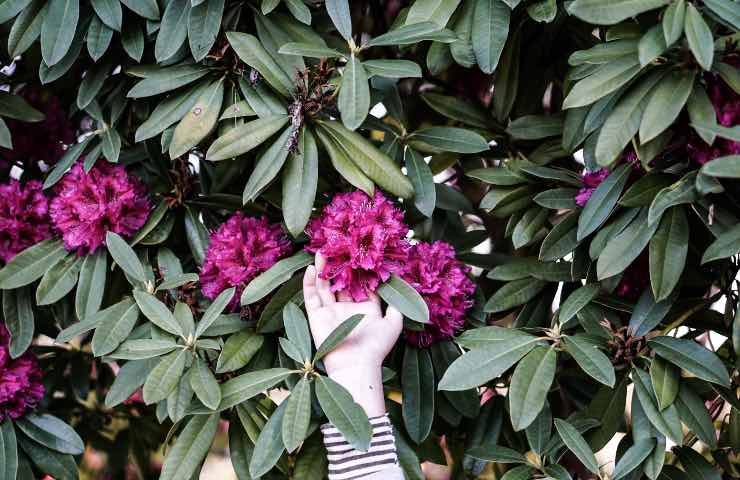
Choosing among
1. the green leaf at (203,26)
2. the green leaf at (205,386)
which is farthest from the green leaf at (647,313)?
the green leaf at (203,26)

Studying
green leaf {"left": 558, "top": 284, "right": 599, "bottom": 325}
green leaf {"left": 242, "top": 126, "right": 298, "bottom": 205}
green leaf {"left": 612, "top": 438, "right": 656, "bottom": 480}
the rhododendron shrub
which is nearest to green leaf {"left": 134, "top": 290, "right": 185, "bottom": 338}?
the rhododendron shrub

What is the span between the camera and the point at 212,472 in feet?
10.8

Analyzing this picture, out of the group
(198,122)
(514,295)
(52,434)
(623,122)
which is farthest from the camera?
(52,434)

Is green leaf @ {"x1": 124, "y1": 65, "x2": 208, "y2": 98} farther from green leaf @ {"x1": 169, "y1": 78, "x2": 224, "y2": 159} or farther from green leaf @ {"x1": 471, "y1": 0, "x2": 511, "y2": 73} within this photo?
green leaf @ {"x1": 471, "y1": 0, "x2": 511, "y2": 73}

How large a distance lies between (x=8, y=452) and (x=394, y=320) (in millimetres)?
759

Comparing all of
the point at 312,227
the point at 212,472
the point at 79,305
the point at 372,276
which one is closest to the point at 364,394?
the point at 372,276

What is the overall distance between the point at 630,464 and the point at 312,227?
609 mm

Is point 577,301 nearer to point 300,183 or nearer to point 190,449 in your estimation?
point 300,183

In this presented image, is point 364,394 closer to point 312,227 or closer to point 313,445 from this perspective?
point 313,445

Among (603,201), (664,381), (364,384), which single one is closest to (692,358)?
(664,381)

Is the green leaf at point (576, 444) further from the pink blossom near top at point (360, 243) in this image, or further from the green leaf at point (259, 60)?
the green leaf at point (259, 60)

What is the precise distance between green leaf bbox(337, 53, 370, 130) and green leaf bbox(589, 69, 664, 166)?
34 centimetres

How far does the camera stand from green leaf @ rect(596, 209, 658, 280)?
3.93 feet

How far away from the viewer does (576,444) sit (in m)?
1.23
